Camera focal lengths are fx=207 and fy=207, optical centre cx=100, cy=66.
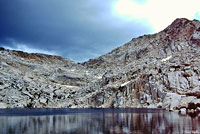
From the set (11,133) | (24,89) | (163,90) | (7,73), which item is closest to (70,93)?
(24,89)

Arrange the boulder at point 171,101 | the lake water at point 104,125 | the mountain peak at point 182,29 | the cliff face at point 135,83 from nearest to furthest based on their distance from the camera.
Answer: the lake water at point 104,125
the boulder at point 171,101
the cliff face at point 135,83
the mountain peak at point 182,29

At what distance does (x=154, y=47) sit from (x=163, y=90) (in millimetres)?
69557

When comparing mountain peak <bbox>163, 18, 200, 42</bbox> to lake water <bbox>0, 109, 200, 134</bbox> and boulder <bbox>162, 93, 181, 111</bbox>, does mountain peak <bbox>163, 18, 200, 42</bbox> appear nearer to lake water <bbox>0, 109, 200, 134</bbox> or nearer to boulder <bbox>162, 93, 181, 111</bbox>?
boulder <bbox>162, 93, 181, 111</bbox>

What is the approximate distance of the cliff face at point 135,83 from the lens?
8449 cm

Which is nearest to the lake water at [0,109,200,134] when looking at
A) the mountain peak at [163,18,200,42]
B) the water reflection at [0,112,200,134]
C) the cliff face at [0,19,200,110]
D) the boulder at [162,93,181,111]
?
the water reflection at [0,112,200,134]

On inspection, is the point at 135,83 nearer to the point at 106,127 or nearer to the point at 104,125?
the point at 104,125

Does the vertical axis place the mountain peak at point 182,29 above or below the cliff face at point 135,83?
above

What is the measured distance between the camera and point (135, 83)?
93.2 metres

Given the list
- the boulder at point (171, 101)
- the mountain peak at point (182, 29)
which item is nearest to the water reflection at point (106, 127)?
the boulder at point (171, 101)

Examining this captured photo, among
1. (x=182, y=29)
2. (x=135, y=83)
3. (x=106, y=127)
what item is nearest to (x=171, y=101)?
(x=135, y=83)

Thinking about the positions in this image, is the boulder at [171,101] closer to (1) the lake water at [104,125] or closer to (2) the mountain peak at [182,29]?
(1) the lake water at [104,125]

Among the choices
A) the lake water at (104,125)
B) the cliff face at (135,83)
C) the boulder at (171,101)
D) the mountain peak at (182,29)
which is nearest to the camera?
the lake water at (104,125)

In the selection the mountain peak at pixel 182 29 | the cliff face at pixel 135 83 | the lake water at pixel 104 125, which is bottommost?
the lake water at pixel 104 125

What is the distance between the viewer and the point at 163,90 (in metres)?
85.3
